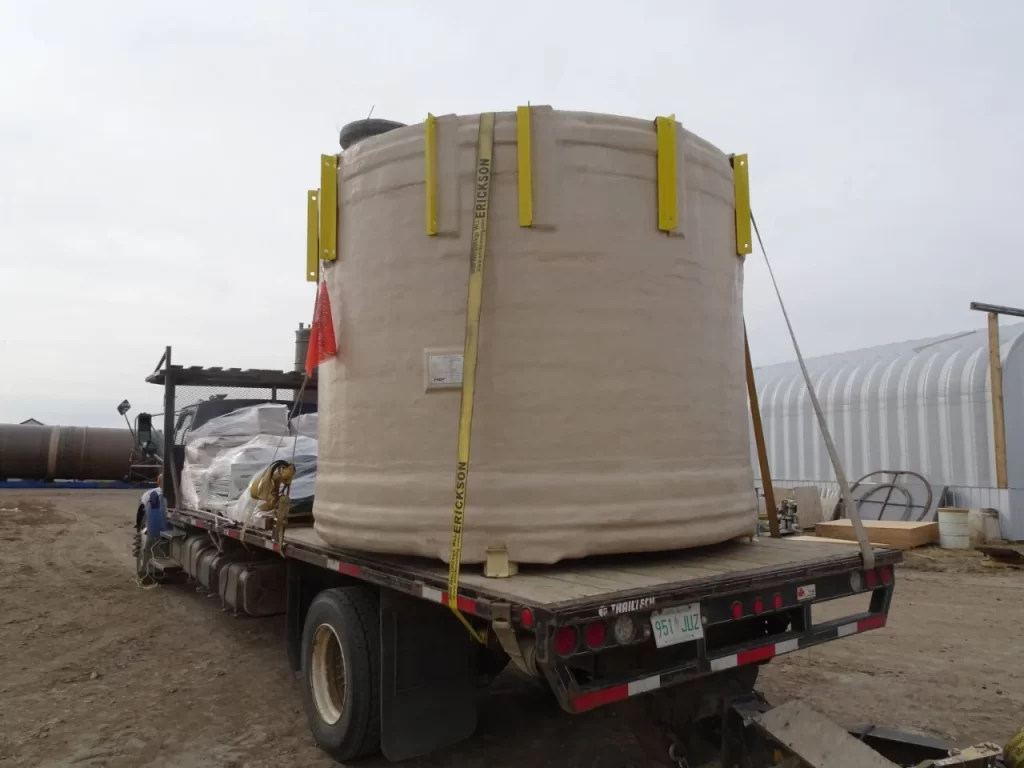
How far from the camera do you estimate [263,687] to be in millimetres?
5910

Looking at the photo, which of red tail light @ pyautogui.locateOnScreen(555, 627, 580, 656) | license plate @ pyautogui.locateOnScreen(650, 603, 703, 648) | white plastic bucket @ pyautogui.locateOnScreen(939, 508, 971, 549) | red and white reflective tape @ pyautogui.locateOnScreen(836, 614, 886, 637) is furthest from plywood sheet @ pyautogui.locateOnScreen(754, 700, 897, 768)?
white plastic bucket @ pyautogui.locateOnScreen(939, 508, 971, 549)

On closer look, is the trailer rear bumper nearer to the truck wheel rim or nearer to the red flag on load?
the truck wheel rim

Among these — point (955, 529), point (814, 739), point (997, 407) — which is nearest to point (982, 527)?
point (955, 529)

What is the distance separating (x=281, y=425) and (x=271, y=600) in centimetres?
301

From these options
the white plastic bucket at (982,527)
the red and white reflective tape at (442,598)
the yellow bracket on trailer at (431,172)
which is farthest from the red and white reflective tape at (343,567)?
the white plastic bucket at (982,527)

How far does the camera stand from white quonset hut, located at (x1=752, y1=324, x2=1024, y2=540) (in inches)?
525

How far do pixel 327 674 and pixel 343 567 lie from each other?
91cm

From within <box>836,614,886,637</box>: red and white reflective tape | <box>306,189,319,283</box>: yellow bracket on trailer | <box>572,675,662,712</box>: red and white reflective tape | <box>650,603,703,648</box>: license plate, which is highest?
<box>306,189,319,283</box>: yellow bracket on trailer

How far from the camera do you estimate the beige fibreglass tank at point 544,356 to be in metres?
3.63

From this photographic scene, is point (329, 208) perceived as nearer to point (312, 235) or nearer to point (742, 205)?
point (312, 235)

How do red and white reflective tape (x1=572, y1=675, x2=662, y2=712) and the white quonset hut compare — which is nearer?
red and white reflective tape (x1=572, y1=675, x2=662, y2=712)

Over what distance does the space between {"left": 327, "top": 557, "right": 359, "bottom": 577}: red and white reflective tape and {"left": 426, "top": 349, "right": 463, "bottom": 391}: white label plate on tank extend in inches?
44.4

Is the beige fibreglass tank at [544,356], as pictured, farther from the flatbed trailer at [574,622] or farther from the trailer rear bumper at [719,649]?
the trailer rear bumper at [719,649]

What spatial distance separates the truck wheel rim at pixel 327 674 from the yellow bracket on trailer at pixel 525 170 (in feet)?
8.65
